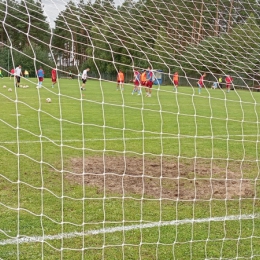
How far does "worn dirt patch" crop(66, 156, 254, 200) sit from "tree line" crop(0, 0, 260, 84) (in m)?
1.46

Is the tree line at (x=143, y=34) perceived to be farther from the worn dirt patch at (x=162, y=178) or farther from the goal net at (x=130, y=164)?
the worn dirt patch at (x=162, y=178)

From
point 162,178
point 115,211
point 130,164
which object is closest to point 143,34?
point 130,164

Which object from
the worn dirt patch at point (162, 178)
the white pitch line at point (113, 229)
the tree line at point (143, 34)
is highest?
the tree line at point (143, 34)

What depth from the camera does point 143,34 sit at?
6246 mm

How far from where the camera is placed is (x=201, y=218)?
161 inches

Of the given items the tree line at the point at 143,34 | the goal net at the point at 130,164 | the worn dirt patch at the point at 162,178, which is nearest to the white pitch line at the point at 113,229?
the goal net at the point at 130,164

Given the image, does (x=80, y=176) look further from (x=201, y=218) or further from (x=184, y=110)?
(x=184, y=110)

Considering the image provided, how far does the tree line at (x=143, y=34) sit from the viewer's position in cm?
473

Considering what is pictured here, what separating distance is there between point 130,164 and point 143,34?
2125mm

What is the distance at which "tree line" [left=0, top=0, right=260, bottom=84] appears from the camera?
4.73 metres

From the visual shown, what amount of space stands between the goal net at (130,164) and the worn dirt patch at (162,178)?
0.02m

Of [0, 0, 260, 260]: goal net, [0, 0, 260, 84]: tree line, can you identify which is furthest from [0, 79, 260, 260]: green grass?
[0, 0, 260, 84]: tree line

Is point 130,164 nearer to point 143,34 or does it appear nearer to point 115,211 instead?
point 115,211

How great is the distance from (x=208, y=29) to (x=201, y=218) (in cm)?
Result: 432
